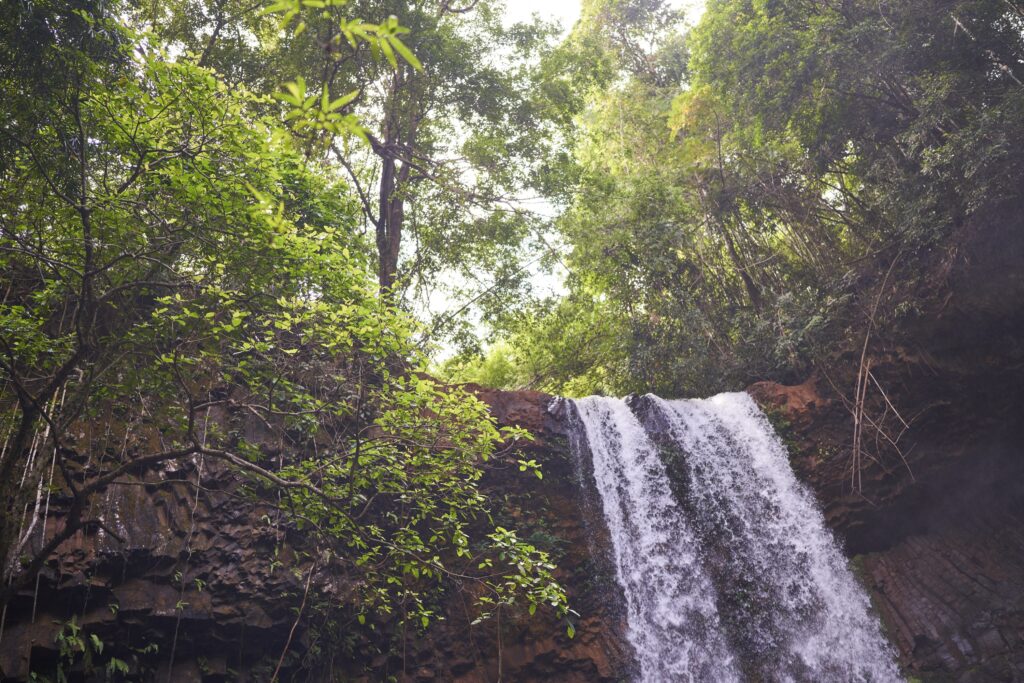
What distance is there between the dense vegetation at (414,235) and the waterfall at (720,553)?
63.1 inches

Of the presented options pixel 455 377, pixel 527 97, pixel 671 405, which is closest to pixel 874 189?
pixel 671 405

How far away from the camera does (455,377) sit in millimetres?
7648

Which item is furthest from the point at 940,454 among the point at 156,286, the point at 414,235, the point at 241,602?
the point at 156,286

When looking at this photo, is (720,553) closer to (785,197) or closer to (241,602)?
→ (241,602)

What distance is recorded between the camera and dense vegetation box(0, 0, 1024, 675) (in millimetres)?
4340

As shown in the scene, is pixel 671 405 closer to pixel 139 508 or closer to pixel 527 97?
pixel 527 97

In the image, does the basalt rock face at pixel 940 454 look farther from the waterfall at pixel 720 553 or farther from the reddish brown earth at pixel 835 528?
the waterfall at pixel 720 553

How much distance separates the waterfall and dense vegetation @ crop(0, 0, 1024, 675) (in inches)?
63.1

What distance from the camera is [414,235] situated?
10.4 meters

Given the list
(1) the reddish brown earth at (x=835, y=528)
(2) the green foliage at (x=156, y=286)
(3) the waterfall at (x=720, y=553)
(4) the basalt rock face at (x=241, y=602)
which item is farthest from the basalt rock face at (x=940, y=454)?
(2) the green foliage at (x=156, y=286)

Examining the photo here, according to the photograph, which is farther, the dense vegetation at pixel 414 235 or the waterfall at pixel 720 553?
the waterfall at pixel 720 553

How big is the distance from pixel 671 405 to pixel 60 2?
8763mm

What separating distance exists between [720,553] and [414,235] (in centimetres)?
709

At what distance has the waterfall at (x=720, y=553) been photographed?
7715mm
